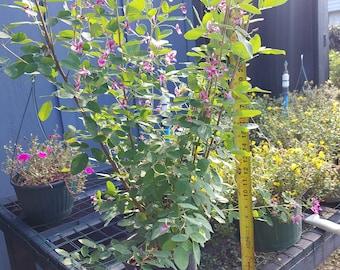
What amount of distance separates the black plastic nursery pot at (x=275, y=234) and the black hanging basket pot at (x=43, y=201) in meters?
1.06

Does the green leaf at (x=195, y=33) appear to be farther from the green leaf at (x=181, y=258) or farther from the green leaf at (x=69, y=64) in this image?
the green leaf at (x=181, y=258)

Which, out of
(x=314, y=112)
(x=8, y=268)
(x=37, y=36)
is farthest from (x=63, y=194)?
(x=314, y=112)

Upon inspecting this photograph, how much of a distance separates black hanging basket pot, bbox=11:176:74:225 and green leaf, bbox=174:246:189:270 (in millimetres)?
1160

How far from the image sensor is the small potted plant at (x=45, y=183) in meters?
1.92

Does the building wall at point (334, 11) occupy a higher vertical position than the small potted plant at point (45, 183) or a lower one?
higher

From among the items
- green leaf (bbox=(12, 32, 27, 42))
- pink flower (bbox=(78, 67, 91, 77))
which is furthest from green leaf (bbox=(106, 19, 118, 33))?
green leaf (bbox=(12, 32, 27, 42))

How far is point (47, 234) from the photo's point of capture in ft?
5.99

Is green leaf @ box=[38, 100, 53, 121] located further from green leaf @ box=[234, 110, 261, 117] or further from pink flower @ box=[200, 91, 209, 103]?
green leaf @ box=[234, 110, 261, 117]

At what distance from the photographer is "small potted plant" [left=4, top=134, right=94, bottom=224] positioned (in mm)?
1916

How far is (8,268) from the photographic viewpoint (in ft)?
8.39

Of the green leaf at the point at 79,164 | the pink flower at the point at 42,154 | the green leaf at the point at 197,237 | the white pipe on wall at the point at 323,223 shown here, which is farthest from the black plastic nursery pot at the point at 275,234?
the pink flower at the point at 42,154

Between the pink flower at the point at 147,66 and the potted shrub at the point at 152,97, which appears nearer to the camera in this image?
the potted shrub at the point at 152,97

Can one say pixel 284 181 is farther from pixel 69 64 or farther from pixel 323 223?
pixel 69 64

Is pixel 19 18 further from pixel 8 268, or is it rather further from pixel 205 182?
pixel 205 182
